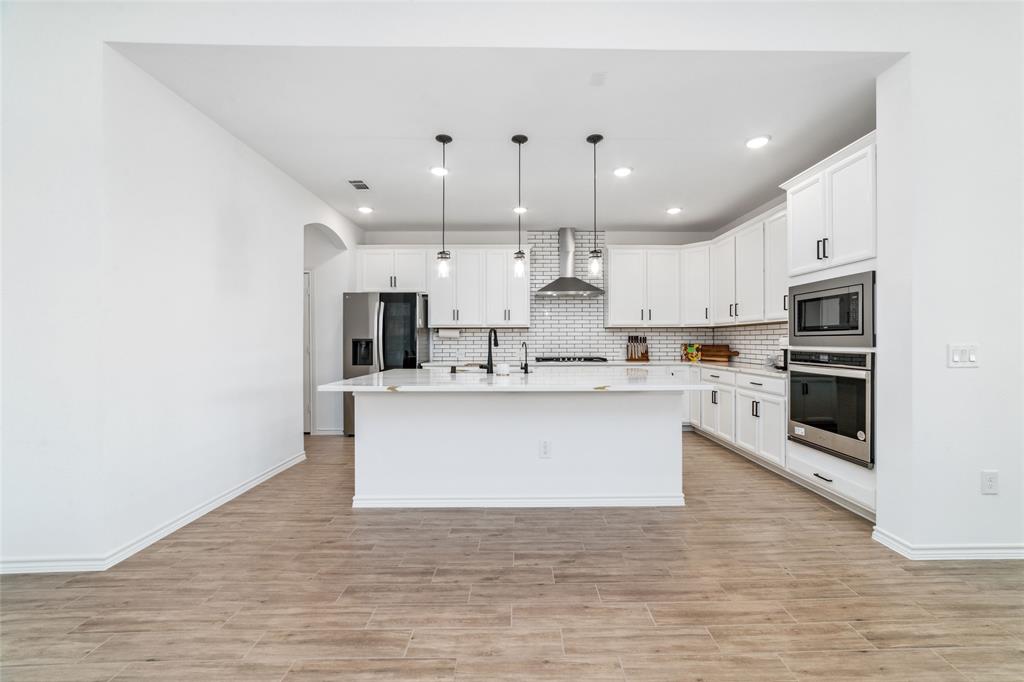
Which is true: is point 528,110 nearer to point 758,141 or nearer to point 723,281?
point 758,141

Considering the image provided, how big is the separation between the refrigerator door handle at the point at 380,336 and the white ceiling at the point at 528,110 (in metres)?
1.44

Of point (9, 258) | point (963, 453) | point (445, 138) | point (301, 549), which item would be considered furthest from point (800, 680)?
point (9, 258)

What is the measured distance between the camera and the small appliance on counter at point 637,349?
639 cm

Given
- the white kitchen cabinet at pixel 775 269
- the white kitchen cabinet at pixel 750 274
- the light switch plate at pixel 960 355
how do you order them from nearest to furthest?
the light switch plate at pixel 960 355
the white kitchen cabinet at pixel 775 269
the white kitchen cabinet at pixel 750 274

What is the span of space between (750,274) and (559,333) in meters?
2.46

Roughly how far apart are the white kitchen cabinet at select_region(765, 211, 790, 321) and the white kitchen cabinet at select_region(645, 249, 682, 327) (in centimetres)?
150

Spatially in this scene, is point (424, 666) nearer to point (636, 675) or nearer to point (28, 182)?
point (636, 675)

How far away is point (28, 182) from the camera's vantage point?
2350 millimetres

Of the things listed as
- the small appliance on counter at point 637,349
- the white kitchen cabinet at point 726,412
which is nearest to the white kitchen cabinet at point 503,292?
the small appliance on counter at point 637,349

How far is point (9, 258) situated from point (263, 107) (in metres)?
1.59

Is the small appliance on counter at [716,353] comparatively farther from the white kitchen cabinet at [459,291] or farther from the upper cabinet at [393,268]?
the upper cabinet at [393,268]

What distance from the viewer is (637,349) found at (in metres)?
6.39

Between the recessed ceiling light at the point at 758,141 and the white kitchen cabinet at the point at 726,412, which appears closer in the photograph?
the recessed ceiling light at the point at 758,141

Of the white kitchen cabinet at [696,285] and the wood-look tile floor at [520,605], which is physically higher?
Answer: the white kitchen cabinet at [696,285]
